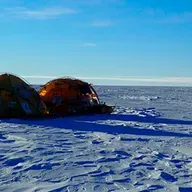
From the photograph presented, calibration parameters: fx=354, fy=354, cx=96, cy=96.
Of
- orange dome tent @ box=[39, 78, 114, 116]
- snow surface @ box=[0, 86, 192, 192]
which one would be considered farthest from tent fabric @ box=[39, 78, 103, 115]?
snow surface @ box=[0, 86, 192, 192]

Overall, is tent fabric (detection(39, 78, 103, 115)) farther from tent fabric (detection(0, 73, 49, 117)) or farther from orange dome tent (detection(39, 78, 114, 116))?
tent fabric (detection(0, 73, 49, 117))

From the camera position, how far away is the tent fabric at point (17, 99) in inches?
627

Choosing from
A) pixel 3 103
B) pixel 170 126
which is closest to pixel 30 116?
pixel 3 103

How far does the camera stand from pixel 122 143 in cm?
1007

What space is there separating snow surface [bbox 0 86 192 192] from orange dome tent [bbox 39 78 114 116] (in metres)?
5.52

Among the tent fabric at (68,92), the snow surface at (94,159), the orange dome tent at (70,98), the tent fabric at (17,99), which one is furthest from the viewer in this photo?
the tent fabric at (68,92)

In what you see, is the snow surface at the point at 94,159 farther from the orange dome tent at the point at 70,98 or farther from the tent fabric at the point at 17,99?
the orange dome tent at the point at 70,98

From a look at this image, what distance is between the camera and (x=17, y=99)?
52.5ft

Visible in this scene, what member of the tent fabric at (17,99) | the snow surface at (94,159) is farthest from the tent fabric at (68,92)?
the snow surface at (94,159)

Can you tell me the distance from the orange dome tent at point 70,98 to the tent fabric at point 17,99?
6.20ft

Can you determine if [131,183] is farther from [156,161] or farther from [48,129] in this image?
[48,129]

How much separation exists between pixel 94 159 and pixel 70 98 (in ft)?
38.1

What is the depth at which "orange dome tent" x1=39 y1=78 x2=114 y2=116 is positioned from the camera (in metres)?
18.6

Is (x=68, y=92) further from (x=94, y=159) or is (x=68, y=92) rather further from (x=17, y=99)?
(x=94, y=159)
